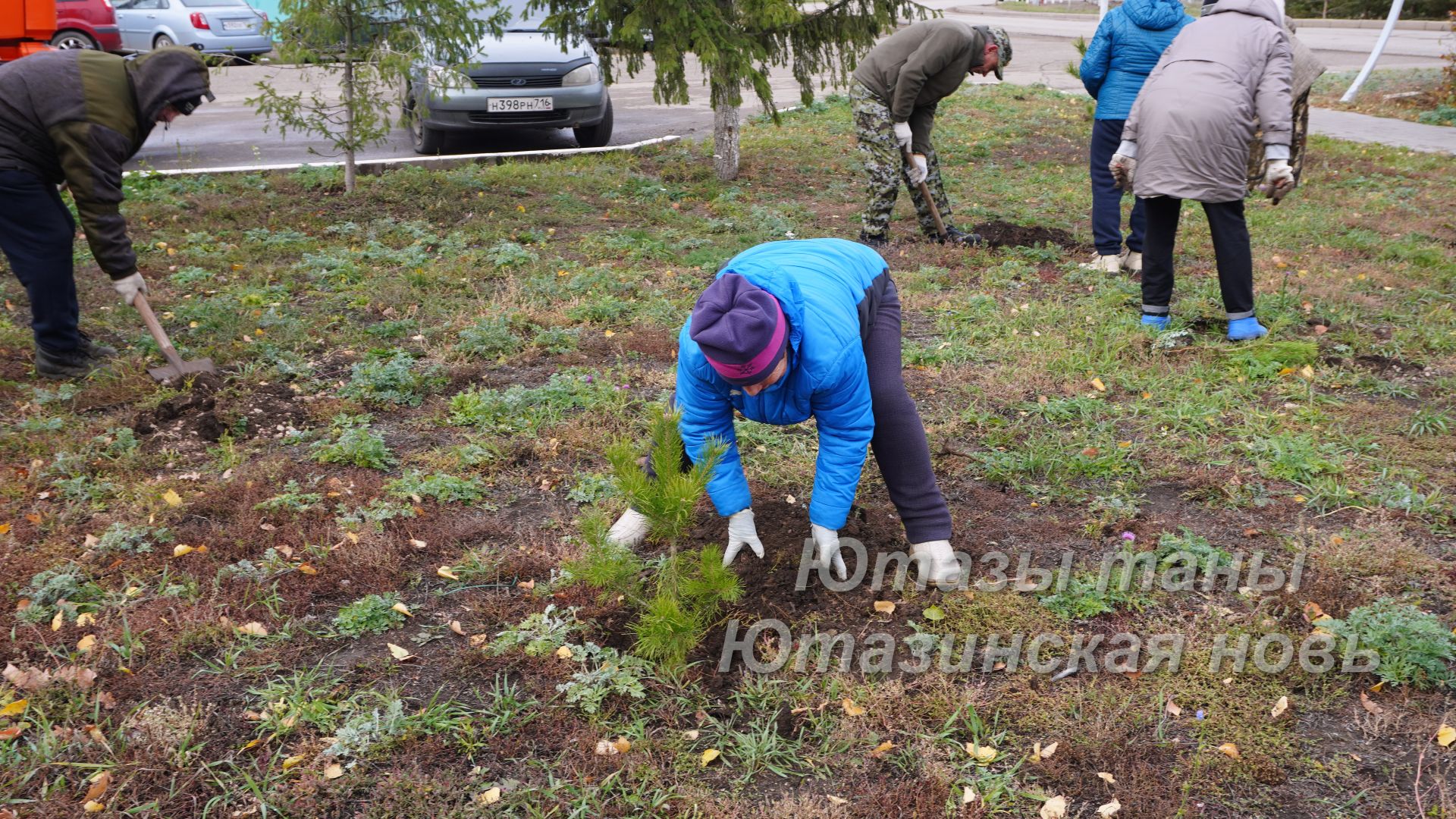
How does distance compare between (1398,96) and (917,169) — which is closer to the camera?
(917,169)

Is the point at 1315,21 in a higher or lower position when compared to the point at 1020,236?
higher

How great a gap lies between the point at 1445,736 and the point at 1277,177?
3.03 metres

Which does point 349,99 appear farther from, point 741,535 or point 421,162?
point 741,535

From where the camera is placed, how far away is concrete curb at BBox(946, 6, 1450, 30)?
68.5ft

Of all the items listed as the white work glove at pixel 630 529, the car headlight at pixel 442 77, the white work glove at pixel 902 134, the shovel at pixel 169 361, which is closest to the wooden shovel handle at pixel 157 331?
the shovel at pixel 169 361

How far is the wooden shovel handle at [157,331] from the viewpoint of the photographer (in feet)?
15.0

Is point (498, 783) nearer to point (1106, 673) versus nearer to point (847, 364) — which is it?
point (847, 364)

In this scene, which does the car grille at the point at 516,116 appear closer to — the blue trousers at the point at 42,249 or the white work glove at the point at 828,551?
the blue trousers at the point at 42,249

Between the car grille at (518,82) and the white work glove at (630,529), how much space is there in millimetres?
6996

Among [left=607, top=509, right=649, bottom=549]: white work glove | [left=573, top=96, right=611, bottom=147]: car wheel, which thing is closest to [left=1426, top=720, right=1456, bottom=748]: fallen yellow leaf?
[left=607, top=509, right=649, bottom=549]: white work glove

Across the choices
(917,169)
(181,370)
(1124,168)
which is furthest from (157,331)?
(1124,168)

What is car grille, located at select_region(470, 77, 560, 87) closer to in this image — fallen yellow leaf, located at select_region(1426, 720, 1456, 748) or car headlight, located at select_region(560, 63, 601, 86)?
car headlight, located at select_region(560, 63, 601, 86)

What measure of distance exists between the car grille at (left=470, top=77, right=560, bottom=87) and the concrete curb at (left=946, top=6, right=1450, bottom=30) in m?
12.4

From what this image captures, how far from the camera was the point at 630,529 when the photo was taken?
3396 millimetres
